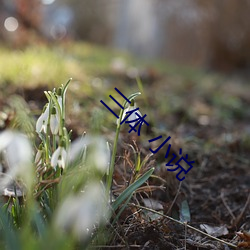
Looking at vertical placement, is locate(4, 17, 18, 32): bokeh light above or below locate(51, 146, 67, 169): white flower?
above

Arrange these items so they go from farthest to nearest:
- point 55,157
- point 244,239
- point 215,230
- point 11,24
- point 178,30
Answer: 1. point 178,30
2. point 11,24
3. point 215,230
4. point 244,239
5. point 55,157

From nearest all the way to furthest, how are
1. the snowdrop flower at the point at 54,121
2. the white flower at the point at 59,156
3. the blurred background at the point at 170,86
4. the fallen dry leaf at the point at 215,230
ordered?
1. the white flower at the point at 59,156
2. the snowdrop flower at the point at 54,121
3. the fallen dry leaf at the point at 215,230
4. the blurred background at the point at 170,86

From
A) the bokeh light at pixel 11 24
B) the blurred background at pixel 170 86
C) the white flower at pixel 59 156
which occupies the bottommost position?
the blurred background at pixel 170 86

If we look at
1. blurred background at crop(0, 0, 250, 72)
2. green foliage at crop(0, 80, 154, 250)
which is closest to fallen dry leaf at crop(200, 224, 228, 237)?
green foliage at crop(0, 80, 154, 250)

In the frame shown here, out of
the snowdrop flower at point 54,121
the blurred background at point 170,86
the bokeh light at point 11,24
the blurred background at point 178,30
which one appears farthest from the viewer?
the blurred background at point 178,30

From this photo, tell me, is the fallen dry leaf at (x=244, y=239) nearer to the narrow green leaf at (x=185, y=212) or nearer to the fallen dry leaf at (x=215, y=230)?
the fallen dry leaf at (x=215, y=230)

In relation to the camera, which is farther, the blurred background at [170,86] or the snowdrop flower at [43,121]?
the blurred background at [170,86]

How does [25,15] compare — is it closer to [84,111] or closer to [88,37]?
[84,111]

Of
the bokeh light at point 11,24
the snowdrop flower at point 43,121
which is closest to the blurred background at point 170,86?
the bokeh light at point 11,24

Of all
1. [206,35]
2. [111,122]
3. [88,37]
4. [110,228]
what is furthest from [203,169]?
[88,37]

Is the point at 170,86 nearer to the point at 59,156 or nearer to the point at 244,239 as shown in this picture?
the point at 244,239

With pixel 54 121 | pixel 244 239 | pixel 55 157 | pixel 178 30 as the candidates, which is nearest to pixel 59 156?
pixel 55 157

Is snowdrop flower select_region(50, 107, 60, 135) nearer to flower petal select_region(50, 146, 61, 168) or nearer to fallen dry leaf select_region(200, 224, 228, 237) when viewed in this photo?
flower petal select_region(50, 146, 61, 168)

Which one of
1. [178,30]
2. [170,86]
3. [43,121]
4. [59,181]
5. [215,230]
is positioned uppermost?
[43,121]
